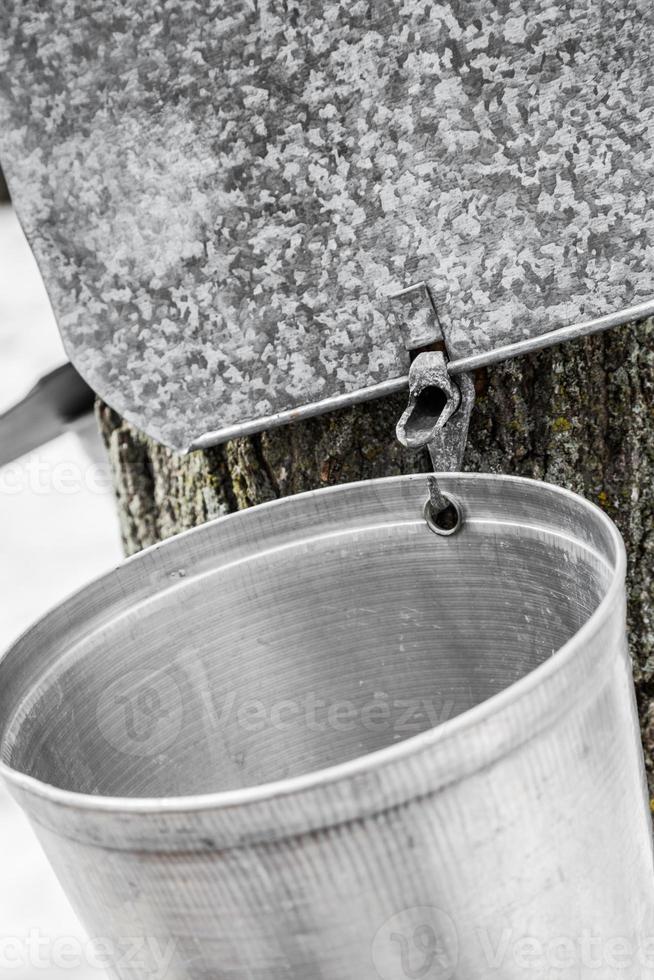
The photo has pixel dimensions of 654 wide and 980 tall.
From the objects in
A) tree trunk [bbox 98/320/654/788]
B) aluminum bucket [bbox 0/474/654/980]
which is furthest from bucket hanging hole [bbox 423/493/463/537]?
tree trunk [bbox 98/320/654/788]

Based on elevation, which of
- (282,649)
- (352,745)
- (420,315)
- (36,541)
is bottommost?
(36,541)

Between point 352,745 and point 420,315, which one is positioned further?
point 352,745

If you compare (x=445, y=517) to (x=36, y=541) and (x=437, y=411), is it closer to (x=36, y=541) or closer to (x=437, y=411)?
(x=437, y=411)

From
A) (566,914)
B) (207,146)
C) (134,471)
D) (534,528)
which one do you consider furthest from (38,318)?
(566,914)

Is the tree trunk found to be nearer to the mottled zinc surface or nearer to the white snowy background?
the mottled zinc surface

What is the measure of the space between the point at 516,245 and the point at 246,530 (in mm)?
330

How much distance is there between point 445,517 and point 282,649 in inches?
7.5

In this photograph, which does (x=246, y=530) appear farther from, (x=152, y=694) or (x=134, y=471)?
(x=134, y=471)

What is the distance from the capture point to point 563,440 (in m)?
0.96

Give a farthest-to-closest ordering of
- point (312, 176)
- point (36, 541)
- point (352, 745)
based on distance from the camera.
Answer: point (36, 541) < point (352, 745) < point (312, 176)

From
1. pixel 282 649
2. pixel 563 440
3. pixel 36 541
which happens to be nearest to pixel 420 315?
pixel 563 440

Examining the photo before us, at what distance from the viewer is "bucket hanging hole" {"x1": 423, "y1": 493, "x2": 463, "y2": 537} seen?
0.80 m

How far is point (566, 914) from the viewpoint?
57cm

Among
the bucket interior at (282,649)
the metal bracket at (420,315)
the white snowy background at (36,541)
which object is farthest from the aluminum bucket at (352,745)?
the white snowy background at (36,541)
